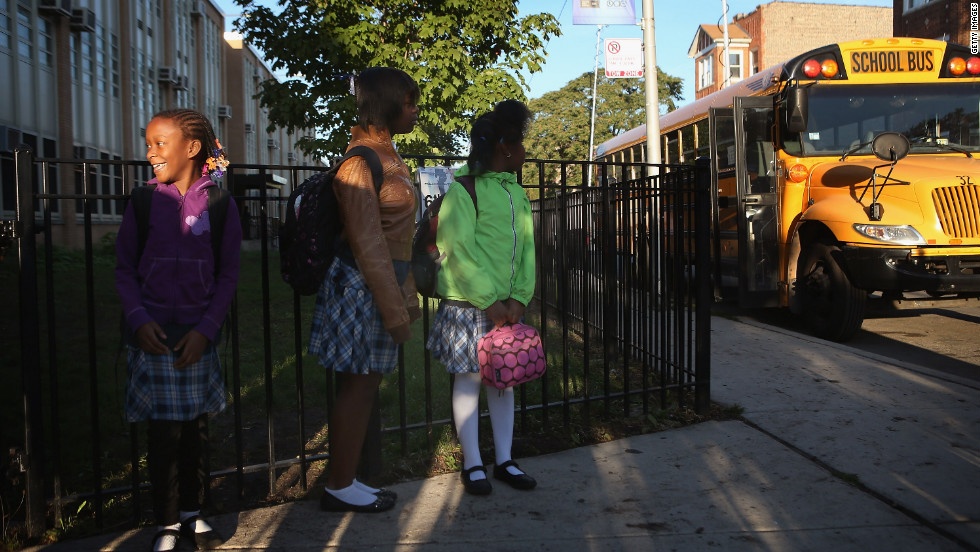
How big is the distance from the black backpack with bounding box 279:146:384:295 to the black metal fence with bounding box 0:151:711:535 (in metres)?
0.35

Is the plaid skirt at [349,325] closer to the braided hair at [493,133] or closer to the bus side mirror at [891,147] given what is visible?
the braided hair at [493,133]

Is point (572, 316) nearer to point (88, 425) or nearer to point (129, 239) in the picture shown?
point (88, 425)

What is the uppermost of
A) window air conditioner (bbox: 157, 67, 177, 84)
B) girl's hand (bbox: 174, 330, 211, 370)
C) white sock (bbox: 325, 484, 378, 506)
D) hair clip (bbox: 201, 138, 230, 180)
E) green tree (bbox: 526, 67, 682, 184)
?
green tree (bbox: 526, 67, 682, 184)

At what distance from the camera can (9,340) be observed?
314 inches

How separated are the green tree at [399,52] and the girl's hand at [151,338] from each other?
9.81 meters

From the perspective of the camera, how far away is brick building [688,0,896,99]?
141 feet

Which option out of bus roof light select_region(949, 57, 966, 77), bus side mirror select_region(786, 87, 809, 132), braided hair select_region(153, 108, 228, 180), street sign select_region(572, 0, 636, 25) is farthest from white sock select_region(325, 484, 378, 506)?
street sign select_region(572, 0, 636, 25)

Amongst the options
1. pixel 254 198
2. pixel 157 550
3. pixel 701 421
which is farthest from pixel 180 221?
pixel 701 421

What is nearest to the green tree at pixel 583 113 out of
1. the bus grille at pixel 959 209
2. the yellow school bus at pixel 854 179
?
the yellow school bus at pixel 854 179

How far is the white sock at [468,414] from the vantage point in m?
3.55

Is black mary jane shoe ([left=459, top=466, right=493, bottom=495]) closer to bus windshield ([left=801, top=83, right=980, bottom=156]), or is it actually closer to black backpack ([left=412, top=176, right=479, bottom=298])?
black backpack ([left=412, top=176, right=479, bottom=298])

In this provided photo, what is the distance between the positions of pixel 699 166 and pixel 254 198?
269 cm

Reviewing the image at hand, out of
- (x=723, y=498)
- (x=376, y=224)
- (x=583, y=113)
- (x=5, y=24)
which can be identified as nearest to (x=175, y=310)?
(x=376, y=224)

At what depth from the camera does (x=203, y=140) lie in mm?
2977
